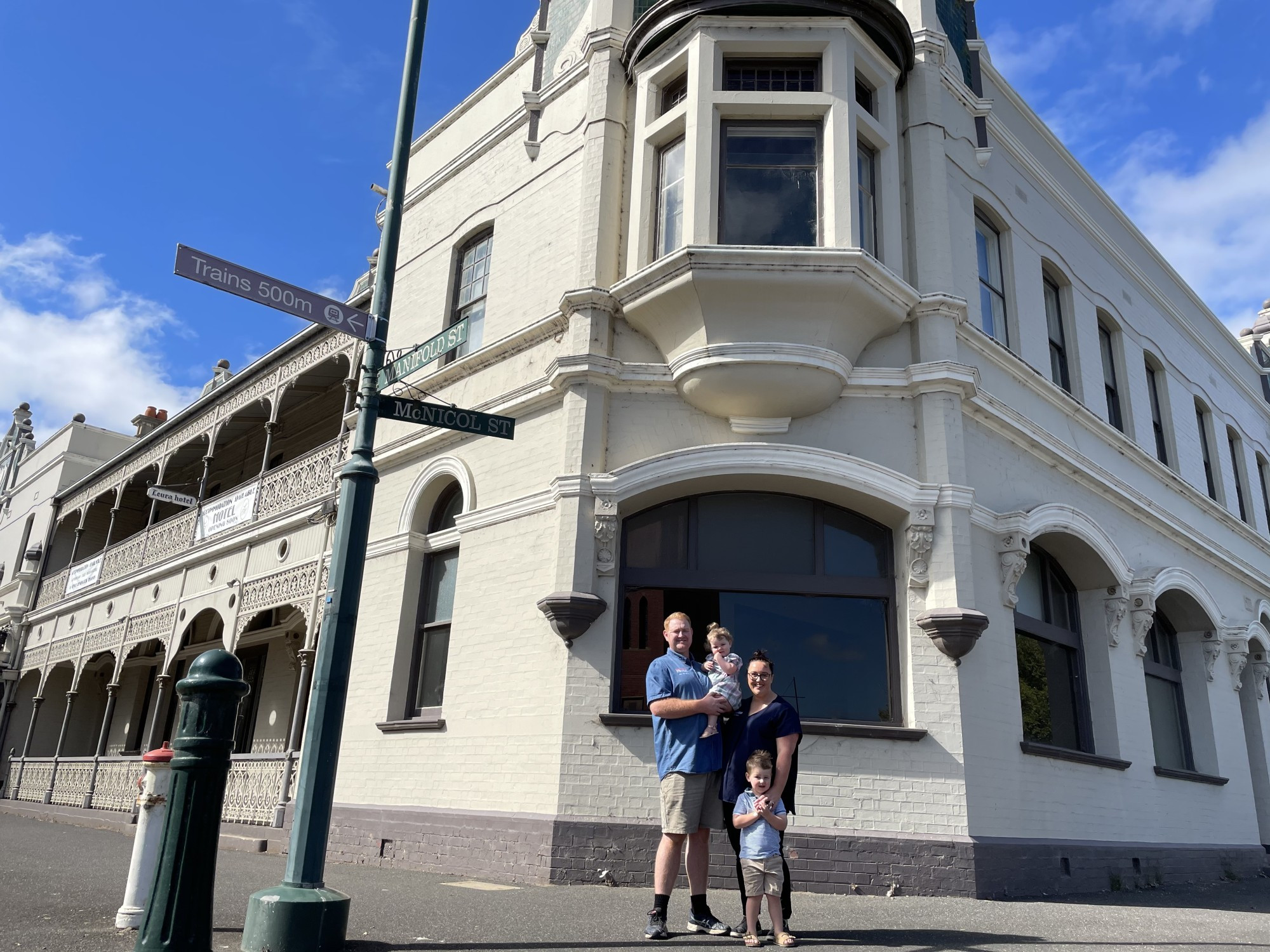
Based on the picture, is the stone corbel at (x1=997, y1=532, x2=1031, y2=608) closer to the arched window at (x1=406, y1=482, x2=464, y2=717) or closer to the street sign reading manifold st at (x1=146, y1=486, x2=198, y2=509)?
the arched window at (x1=406, y1=482, x2=464, y2=717)

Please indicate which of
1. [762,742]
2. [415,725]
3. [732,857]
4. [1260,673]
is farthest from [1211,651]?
[762,742]

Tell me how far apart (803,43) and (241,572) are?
1165 centimetres

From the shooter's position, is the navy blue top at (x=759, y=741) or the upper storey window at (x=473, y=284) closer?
the navy blue top at (x=759, y=741)

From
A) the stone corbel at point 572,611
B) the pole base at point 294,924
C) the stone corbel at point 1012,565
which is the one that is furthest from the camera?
the stone corbel at point 1012,565

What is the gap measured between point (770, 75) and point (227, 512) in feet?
38.9

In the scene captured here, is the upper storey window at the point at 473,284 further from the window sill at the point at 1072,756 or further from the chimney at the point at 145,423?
the chimney at the point at 145,423

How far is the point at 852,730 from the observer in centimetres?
896

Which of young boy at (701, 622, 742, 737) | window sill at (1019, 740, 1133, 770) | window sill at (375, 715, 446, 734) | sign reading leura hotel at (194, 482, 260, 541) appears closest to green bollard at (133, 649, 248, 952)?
young boy at (701, 622, 742, 737)

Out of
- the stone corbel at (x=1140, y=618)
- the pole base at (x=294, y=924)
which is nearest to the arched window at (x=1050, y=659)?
the stone corbel at (x=1140, y=618)

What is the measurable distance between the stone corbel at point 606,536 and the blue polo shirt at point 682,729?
11.6 ft

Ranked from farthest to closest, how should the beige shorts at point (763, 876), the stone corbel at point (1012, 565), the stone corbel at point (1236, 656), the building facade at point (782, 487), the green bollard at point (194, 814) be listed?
the stone corbel at point (1236, 656) → the stone corbel at point (1012, 565) → the building facade at point (782, 487) → the beige shorts at point (763, 876) → the green bollard at point (194, 814)

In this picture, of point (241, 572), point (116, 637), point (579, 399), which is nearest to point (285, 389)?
point (241, 572)

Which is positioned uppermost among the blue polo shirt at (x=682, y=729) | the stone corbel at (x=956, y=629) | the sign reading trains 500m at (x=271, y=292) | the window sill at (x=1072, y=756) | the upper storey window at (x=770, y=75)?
the upper storey window at (x=770, y=75)

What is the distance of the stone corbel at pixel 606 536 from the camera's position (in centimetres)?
963
